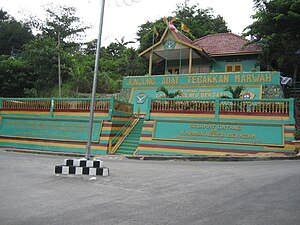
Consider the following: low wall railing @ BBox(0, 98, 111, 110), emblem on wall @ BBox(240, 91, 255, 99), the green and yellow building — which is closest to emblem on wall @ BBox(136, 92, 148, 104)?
the green and yellow building

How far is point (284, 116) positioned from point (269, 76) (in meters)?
6.42

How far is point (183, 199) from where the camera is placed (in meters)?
4.50

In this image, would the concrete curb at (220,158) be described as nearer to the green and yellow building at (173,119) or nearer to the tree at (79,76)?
the green and yellow building at (173,119)

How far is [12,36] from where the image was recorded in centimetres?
3916

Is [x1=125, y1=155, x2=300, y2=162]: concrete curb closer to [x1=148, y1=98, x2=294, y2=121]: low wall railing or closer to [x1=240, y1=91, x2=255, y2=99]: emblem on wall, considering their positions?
[x1=148, y1=98, x2=294, y2=121]: low wall railing

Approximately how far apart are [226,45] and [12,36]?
29726mm

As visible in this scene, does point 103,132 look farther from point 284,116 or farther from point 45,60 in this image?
point 45,60

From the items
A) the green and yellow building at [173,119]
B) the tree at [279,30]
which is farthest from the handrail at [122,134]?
the tree at [279,30]

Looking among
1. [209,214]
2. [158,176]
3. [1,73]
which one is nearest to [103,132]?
[158,176]

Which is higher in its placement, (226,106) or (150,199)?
(226,106)

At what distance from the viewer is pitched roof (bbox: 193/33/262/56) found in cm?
2168

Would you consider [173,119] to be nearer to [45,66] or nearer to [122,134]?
[122,134]

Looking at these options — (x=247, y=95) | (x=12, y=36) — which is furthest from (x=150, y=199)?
(x=12, y=36)

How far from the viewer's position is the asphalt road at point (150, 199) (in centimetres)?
347
